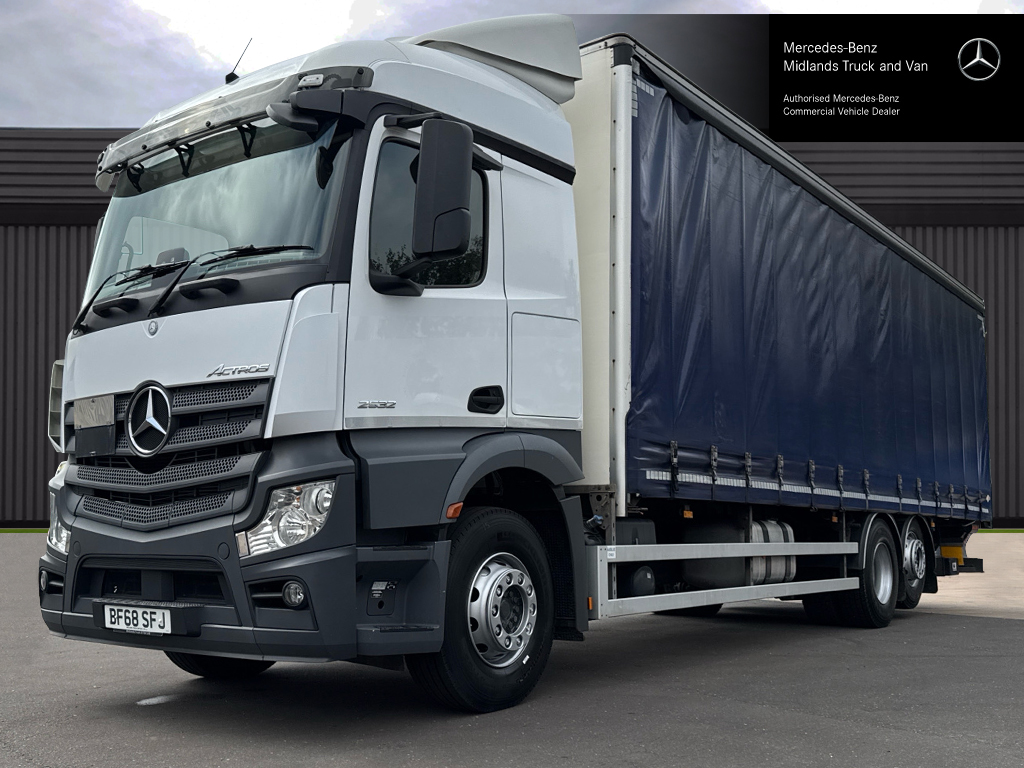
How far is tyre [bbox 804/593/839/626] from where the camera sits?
988 cm

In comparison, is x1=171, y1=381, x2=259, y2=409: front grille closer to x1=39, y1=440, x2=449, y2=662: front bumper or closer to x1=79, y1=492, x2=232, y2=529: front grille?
x1=39, y1=440, x2=449, y2=662: front bumper

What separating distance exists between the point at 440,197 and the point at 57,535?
2.66 metres

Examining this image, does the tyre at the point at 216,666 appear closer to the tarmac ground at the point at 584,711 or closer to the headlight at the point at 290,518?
the tarmac ground at the point at 584,711

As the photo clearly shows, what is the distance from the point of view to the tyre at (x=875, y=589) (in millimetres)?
9617

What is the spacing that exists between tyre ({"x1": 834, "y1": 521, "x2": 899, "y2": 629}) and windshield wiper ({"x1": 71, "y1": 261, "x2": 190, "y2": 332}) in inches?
277

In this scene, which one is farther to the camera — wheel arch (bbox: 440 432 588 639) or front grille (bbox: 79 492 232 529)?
wheel arch (bbox: 440 432 588 639)

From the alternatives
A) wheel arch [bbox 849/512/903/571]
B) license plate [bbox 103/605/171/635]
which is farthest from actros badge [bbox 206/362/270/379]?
wheel arch [bbox 849/512/903/571]

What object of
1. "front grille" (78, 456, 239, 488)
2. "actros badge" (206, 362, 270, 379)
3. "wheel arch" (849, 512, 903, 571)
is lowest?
"wheel arch" (849, 512, 903, 571)

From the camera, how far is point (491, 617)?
5176 mm

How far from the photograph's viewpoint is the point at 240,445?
15.2ft

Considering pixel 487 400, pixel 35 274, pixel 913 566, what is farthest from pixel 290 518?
pixel 35 274

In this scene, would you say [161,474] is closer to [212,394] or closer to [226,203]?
[212,394]

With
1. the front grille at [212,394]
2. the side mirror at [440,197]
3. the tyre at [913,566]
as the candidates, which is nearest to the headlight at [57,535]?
the front grille at [212,394]

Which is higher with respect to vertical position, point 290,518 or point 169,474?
point 169,474
